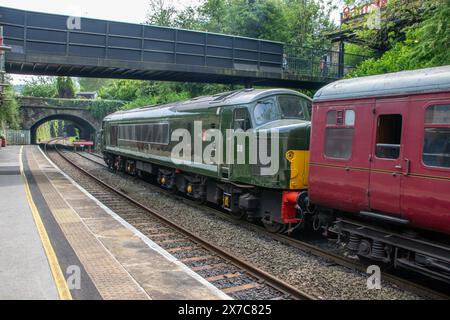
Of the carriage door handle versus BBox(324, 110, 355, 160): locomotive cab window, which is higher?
BBox(324, 110, 355, 160): locomotive cab window

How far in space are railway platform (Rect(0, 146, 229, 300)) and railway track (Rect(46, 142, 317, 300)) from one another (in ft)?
1.47

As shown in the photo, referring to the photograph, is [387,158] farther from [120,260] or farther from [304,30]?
[304,30]

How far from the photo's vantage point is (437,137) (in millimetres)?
6164

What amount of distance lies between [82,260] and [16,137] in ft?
158

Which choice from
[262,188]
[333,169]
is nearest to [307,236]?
[262,188]

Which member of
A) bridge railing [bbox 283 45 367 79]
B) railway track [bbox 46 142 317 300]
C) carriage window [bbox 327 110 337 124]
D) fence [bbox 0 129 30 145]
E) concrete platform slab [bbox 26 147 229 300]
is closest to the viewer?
concrete platform slab [bbox 26 147 229 300]

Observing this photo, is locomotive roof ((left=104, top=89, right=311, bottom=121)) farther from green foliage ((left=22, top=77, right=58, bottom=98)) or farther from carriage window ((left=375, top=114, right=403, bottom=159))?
green foliage ((left=22, top=77, right=58, bottom=98))

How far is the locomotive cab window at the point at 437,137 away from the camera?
19.7 ft

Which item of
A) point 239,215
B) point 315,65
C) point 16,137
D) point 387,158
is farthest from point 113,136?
point 16,137

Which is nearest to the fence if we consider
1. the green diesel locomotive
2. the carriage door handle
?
the green diesel locomotive

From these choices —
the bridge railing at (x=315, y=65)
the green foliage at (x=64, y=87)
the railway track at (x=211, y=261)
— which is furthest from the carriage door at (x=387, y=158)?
the green foliage at (x=64, y=87)

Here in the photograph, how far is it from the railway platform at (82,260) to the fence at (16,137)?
39.9m

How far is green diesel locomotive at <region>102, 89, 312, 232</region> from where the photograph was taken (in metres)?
9.61
